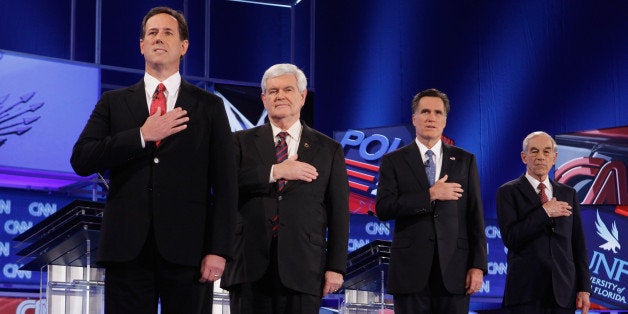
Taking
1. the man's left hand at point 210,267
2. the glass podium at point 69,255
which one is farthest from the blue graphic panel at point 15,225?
the man's left hand at point 210,267

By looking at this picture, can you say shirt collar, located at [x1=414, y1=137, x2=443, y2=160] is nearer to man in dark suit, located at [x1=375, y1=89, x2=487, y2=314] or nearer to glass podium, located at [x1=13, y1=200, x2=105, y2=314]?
man in dark suit, located at [x1=375, y1=89, x2=487, y2=314]

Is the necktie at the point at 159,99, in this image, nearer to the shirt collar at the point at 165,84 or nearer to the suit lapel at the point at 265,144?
the shirt collar at the point at 165,84

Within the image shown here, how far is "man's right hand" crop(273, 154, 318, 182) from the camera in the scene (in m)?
3.80

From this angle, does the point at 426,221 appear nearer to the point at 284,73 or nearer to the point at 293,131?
the point at 293,131

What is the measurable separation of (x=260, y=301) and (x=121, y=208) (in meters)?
0.92

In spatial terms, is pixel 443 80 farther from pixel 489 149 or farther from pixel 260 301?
pixel 260 301

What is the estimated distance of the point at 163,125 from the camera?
3059 mm

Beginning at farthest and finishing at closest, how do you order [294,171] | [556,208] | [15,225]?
[15,225] → [556,208] → [294,171]

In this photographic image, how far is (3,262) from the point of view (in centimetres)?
896

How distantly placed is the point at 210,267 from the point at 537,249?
8.49 feet

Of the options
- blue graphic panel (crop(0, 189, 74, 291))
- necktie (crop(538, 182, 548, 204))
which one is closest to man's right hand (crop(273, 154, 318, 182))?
necktie (crop(538, 182, 548, 204))

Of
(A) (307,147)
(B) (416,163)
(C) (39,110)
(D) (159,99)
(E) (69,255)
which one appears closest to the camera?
(D) (159,99)

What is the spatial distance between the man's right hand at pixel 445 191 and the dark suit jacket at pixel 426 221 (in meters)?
0.04

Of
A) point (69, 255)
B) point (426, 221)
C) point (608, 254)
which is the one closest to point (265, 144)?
point (426, 221)
